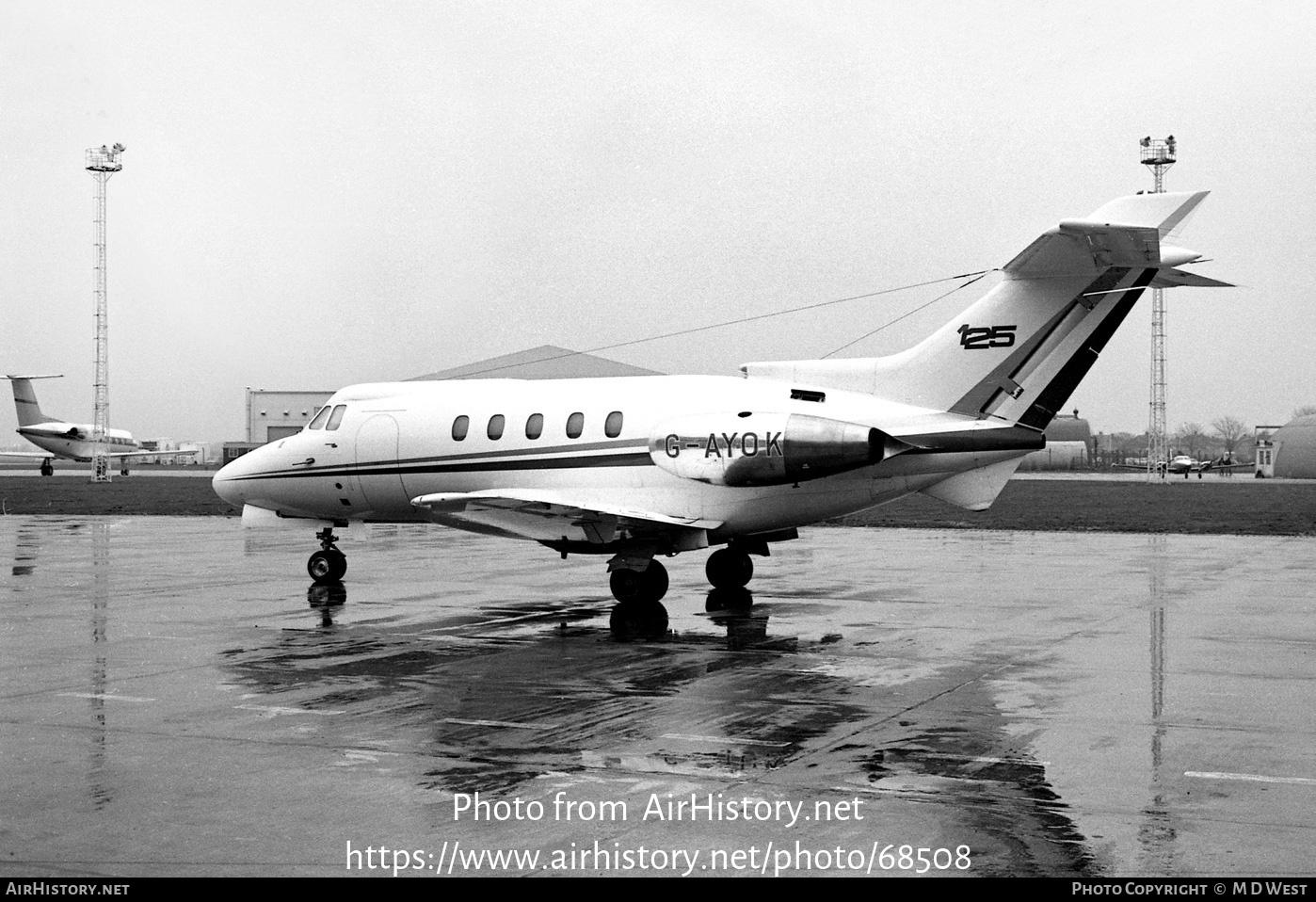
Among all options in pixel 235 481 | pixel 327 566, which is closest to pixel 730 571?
pixel 327 566

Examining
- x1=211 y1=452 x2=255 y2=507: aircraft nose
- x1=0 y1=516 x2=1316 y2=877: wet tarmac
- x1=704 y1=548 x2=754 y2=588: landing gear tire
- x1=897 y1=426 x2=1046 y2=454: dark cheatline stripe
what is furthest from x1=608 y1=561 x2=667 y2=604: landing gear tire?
x1=211 y1=452 x2=255 y2=507: aircraft nose

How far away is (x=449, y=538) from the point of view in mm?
32031

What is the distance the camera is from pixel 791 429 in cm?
1630

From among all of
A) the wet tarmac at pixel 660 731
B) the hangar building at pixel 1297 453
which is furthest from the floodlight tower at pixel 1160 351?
the wet tarmac at pixel 660 731

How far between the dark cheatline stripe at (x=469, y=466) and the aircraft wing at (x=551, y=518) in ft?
2.18

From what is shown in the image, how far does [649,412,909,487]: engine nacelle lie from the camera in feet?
52.5

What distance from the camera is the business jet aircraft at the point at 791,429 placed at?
53.3ft

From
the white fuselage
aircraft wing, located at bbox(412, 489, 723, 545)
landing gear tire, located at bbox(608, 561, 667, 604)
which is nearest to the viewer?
aircraft wing, located at bbox(412, 489, 723, 545)

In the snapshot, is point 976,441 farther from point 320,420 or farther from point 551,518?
point 320,420

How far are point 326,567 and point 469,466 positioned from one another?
3.34 meters

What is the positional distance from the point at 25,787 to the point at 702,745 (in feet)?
14.2

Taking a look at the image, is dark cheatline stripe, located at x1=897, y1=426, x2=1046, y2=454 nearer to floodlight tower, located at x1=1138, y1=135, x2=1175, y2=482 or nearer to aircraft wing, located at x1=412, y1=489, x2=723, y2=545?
aircraft wing, located at x1=412, y1=489, x2=723, y2=545

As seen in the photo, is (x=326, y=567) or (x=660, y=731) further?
(x=326, y=567)

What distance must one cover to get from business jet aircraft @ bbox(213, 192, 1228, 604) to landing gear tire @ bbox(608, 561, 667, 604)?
0.02m
